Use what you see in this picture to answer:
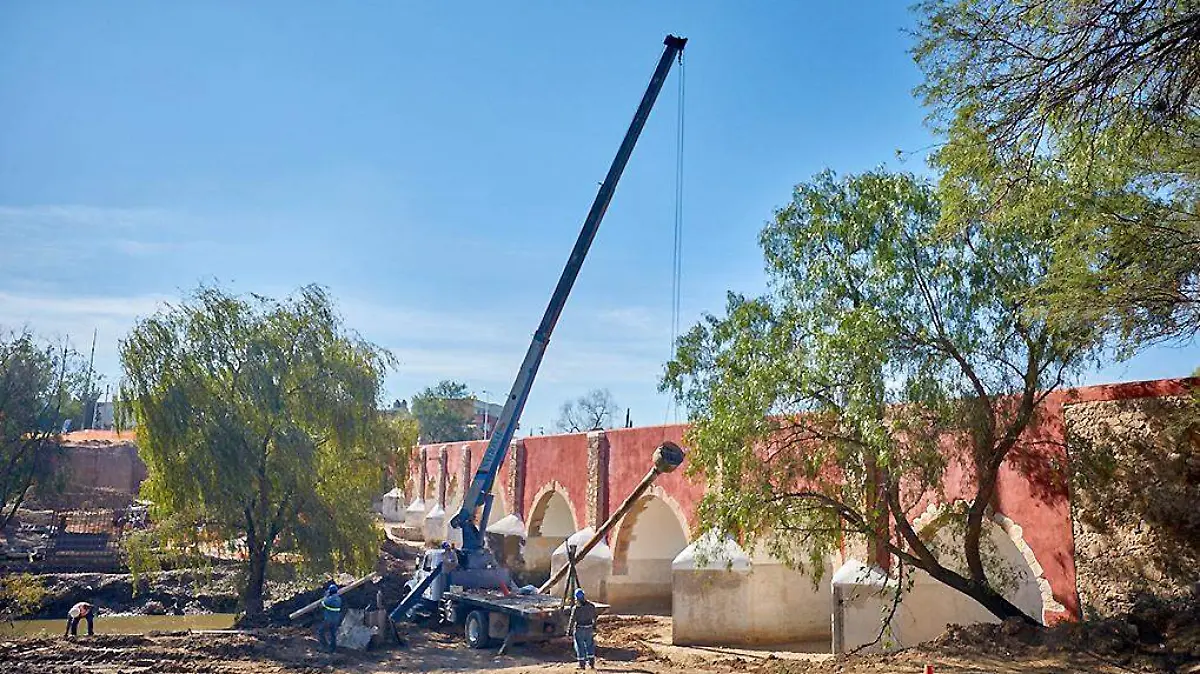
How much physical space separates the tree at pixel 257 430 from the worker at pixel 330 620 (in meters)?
1.84

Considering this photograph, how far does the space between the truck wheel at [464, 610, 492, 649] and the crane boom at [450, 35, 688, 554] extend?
1.82 m

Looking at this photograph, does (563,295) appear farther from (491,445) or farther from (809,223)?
(809,223)

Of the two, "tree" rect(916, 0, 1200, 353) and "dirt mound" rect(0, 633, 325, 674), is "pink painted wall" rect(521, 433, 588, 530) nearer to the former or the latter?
"dirt mound" rect(0, 633, 325, 674)

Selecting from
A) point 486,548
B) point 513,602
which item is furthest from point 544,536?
point 513,602

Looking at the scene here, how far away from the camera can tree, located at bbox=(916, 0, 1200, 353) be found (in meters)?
6.83

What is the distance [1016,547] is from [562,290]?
8.76 m

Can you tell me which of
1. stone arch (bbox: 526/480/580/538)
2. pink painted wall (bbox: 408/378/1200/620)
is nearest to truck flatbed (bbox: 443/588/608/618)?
pink painted wall (bbox: 408/378/1200/620)

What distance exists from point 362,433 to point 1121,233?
1309cm

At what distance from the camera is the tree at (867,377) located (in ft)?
35.3

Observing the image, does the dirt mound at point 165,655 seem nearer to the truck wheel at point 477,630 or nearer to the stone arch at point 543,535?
the truck wheel at point 477,630

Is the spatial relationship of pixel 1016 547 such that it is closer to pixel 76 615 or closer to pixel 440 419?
pixel 76 615

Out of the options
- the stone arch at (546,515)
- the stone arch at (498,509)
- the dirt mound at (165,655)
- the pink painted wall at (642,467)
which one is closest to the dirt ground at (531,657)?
the dirt mound at (165,655)

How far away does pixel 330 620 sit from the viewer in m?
14.7

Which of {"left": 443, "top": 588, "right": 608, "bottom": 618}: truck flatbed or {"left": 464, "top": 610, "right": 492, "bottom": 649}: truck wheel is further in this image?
{"left": 464, "top": 610, "right": 492, "bottom": 649}: truck wheel
